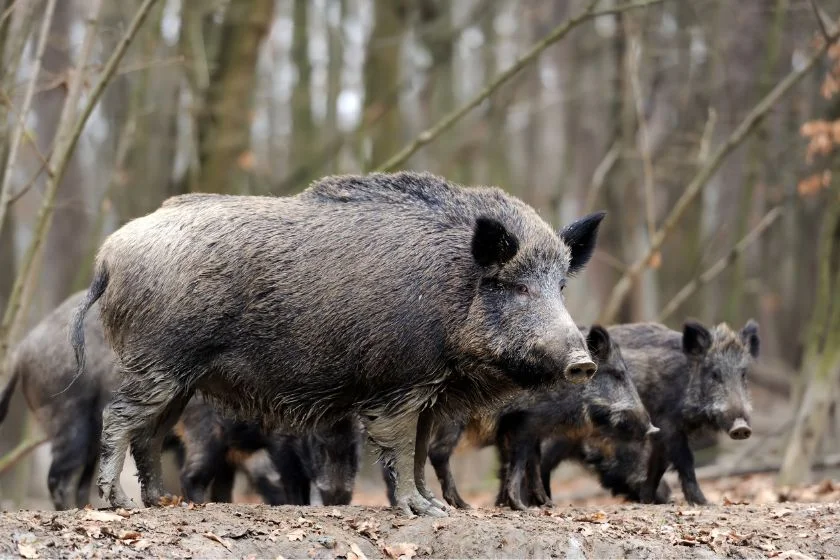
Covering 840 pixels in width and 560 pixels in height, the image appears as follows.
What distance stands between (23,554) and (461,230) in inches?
126

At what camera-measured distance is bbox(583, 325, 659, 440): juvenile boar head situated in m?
9.16

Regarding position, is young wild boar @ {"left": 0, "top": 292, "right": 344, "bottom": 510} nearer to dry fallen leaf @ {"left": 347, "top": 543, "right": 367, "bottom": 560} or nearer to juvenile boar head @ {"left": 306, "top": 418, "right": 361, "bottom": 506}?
juvenile boar head @ {"left": 306, "top": 418, "right": 361, "bottom": 506}

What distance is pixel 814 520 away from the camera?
313 inches

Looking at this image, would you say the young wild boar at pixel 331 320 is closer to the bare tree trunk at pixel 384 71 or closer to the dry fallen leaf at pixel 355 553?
the dry fallen leaf at pixel 355 553

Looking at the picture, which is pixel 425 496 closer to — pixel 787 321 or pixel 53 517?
pixel 53 517

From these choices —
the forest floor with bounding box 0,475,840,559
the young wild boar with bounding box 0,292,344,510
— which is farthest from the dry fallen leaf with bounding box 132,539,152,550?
the young wild boar with bounding box 0,292,344,510

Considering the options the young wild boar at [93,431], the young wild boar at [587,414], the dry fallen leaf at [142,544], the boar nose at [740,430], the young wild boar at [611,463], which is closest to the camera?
the dry fallen leaf at [142,544]

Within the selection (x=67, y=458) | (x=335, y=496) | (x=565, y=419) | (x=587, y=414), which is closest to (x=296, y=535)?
(x=335, y=496)

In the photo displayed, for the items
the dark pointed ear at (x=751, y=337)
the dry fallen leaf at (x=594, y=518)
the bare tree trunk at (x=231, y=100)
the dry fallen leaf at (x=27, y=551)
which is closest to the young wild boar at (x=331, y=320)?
the dry fallen leaf at (x=594, y=518)

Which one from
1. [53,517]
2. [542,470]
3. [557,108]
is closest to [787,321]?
[557,108]

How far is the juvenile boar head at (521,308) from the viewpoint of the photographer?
7035 millimetres

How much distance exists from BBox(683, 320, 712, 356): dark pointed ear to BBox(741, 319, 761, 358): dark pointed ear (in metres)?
0.36

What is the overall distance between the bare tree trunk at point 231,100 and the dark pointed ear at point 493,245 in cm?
598

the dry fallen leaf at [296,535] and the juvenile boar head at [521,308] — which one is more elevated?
the juvenile boar head at [521,308]
